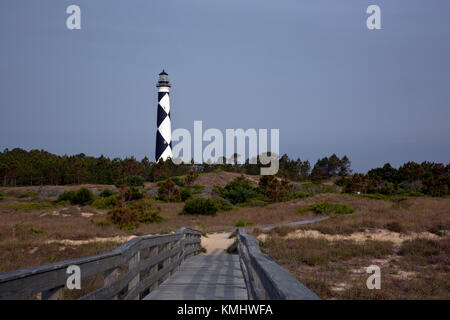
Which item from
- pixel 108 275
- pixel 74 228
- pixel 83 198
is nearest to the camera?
pixel 108 275

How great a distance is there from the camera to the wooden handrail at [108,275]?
2486 mm

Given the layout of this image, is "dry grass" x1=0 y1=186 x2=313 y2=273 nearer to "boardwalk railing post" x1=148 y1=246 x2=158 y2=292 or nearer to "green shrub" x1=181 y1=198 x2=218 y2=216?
"green shrub" x1=181 y1=198 x2=218 y2=216

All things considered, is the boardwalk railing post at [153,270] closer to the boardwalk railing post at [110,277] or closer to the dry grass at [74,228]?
the boardwalk railing post at [110,277]

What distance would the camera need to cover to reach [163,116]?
65500 mm

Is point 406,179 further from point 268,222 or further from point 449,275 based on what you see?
point 449,275

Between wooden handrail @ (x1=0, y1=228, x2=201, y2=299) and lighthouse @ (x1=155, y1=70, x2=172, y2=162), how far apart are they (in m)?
58.1

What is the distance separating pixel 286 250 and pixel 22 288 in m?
10.1

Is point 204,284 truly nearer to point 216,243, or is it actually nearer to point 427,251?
point 427,251

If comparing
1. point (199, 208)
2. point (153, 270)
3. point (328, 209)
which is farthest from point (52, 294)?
point (328, 209)

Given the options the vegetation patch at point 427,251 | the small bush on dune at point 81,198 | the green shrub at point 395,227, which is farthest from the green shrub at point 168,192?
the vegetation patch at point 427,251

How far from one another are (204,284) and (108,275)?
10.7 ft

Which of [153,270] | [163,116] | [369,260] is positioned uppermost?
[163,116]

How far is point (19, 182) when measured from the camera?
238 feet
